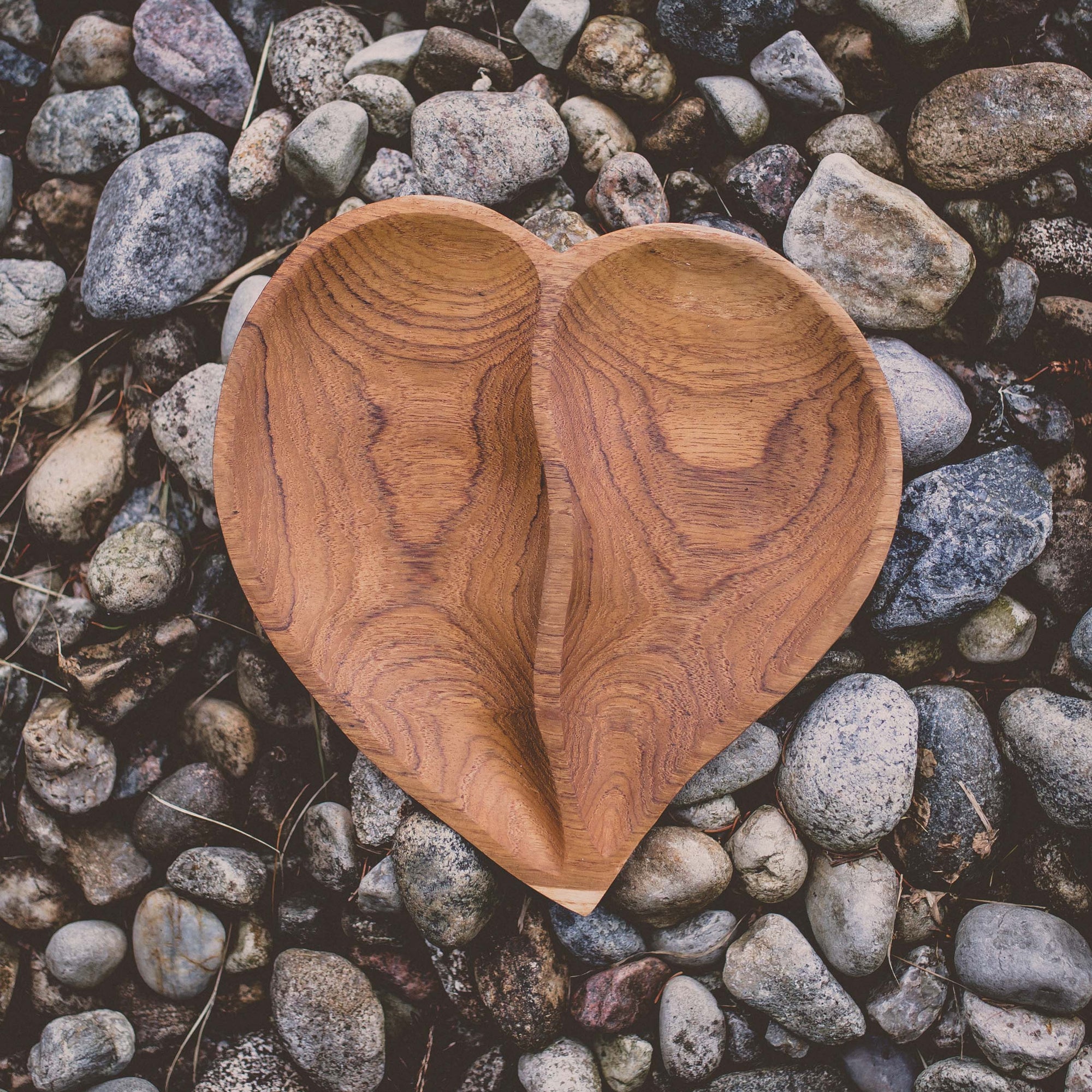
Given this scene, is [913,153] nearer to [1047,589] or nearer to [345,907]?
[1047,589]

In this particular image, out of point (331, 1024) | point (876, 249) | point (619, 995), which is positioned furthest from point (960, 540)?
point (331, 1024)

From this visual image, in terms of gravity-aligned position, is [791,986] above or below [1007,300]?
below

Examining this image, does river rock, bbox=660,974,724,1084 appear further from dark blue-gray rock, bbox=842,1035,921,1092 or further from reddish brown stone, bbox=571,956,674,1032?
dark blue-gray rock, bbox=842,1035,921,1092

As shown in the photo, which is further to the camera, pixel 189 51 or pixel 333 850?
pixel 189 51

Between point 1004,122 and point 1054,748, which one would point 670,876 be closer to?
point 1054,748

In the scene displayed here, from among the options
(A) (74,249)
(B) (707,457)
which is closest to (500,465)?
(B) (707,457)

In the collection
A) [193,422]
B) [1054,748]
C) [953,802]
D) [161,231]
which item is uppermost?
[161,231]
